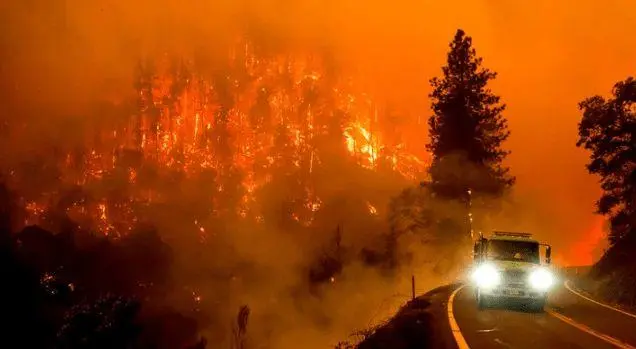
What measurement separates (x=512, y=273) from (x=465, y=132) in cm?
3160

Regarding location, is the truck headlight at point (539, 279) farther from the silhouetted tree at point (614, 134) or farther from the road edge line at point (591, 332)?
the silhouetted tree at point (614, 134)

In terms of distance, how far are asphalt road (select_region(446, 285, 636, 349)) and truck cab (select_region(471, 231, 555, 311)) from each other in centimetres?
47

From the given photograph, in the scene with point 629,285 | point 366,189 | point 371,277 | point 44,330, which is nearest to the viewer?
point 629,285

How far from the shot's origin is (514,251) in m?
17.1

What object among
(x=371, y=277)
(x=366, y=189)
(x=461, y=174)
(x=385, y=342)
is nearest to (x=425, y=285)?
(x=461, y=174)

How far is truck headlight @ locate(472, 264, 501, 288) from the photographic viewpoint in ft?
53.1

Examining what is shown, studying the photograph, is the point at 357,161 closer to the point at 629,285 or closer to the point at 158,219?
the point at 158,219

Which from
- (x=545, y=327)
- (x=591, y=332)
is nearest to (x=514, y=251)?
(x=545, y=327)

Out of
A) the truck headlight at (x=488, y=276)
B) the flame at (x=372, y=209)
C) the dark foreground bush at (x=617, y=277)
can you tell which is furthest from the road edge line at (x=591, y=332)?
the flame at (x=372, y=209)

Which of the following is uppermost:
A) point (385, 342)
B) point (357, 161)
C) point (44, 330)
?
point (357, 161)

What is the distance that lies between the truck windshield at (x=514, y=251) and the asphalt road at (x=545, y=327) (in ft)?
5.43

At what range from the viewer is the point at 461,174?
150ft

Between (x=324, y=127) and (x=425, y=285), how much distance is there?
129027 millimetres

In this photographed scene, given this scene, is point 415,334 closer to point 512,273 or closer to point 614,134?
point 512,273
